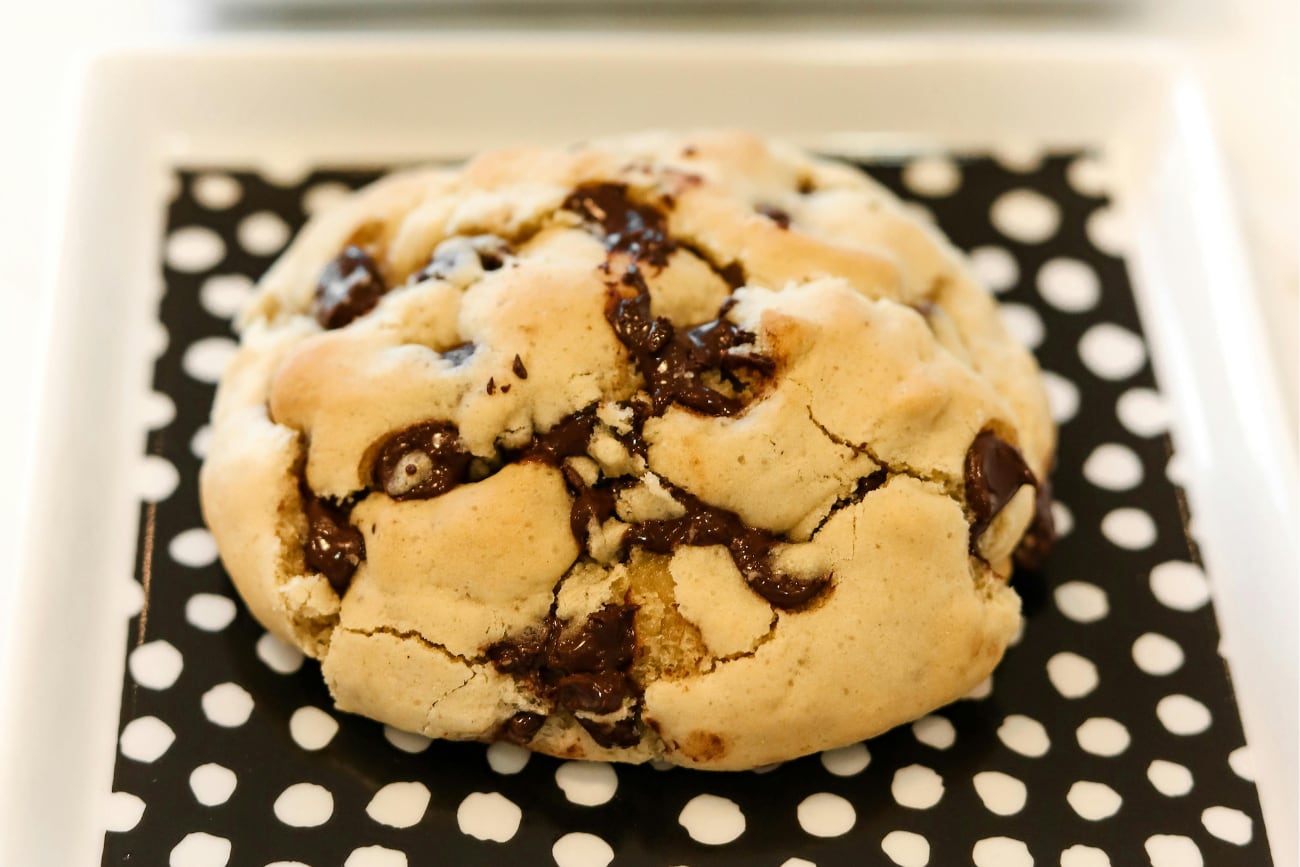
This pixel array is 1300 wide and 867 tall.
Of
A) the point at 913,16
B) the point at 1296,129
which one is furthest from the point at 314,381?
the point at 1296,129

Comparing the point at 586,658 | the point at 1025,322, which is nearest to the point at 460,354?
the point at 586,658

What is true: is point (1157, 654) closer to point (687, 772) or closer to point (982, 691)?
point (982, 691)

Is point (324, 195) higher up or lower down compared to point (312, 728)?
higher up

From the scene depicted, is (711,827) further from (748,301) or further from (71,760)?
(71,760)

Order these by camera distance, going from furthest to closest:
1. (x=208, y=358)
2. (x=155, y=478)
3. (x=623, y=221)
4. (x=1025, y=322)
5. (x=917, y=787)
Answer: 1. (x=1025, y=322)
2. (x=208, y=358)
3. (x=155, y=478)
4. (x=623, y=221)
5. (x=917, y=787)

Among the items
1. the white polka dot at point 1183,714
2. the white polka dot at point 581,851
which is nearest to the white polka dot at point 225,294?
the white polka dot at point 581,851

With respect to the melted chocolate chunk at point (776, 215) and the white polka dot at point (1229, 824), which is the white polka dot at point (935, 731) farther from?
the melted chocolate chunk at point (776, 215)
